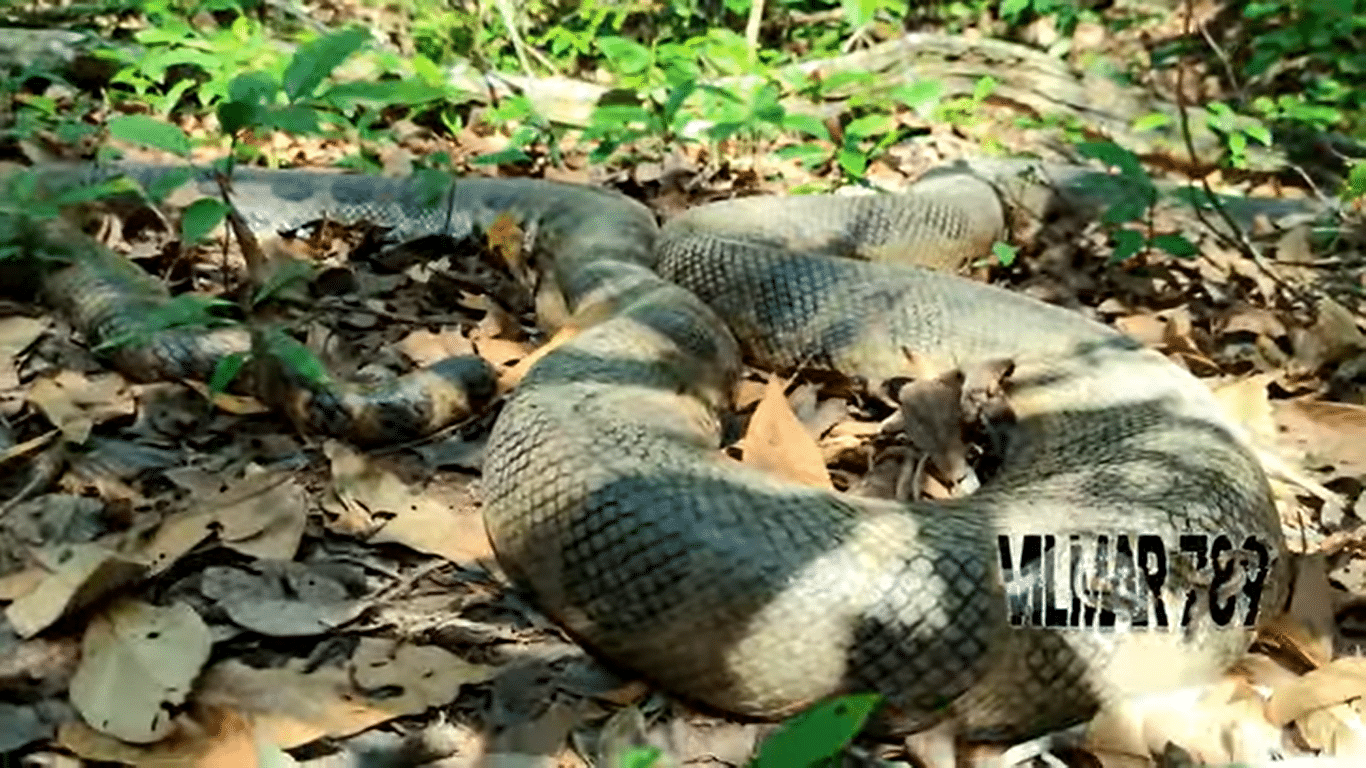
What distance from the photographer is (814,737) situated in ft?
7.23

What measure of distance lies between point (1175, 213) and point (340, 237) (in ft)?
12.3

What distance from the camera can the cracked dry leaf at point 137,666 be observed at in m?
2.59

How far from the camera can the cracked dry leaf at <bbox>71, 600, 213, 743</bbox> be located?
259 cm

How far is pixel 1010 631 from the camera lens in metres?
2.79

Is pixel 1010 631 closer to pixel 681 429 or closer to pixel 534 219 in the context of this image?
pixel 681 429

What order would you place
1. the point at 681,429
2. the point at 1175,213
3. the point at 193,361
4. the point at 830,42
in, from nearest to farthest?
1. the point at 681,429
2. the point at 193,361
3. the point at 1175,213
4. the point at 830,42

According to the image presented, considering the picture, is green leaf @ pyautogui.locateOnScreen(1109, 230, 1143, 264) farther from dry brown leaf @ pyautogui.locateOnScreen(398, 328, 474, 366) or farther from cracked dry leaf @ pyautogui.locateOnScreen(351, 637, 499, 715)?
cracked dry leaf @ pyautogui.locateOnScreen(351, 637, 499, 715)

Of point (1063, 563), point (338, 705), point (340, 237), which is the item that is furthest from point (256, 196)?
point (1063, 563)

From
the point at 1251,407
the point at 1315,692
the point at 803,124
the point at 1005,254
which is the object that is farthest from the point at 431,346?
the point at 1315,692

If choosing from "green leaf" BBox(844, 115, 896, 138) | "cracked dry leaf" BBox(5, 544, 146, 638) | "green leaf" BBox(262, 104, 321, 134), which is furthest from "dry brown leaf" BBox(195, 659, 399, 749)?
"green leaf" BBox(844, 115, 896, 138)

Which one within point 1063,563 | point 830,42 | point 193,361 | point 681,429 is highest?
point 1063,563

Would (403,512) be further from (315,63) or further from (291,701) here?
(315,63)

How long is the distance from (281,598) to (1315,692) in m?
2.07

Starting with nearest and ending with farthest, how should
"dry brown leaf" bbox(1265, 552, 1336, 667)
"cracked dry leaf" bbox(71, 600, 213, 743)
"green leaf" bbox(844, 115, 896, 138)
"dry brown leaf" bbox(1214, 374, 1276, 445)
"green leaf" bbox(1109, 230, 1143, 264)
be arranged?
"cracked dry leaf" bbox(71, 600, 213, 743) < "dry brown leaf" bbox(1265, 552, 1336, 667) < "dry brown leaf" bbox(1214, 374, 1276, 445) < "green leaf" bbox(1109, 230, 1143, 264) < "green leaf" bbox(844, 115, 896, 138)
